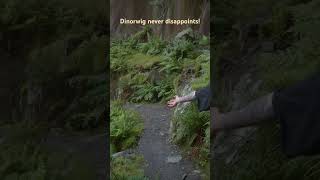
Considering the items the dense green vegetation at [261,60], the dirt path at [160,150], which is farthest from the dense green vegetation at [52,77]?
the dense green vegetation at [261,60]

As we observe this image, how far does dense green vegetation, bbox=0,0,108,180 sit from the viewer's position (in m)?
2.29

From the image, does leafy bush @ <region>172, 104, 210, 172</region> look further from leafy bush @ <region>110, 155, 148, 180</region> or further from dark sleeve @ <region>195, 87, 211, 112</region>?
leafy bush @ <region>110, 155, 148, 180</region>

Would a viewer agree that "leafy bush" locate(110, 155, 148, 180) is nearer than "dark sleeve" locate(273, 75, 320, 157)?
No

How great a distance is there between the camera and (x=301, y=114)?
0.73 meters

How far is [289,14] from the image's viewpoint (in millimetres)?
2275

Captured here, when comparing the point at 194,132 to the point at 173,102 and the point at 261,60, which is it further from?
the point at 261,60

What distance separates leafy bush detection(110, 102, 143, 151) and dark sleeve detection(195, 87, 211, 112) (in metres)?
0.29

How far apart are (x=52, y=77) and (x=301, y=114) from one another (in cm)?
178

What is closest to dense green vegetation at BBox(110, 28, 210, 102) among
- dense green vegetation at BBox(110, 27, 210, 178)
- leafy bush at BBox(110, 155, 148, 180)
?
dense green vegetation at BBox(110, 27, 210, 178)

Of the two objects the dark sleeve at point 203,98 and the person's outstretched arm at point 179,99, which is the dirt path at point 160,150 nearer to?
the person's outstretched arm at point 179,99

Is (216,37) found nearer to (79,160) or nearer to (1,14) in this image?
(79,160)

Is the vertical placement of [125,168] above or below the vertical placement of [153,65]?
below

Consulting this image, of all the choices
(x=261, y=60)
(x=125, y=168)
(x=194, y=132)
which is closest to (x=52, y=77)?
(x=125, y=168)

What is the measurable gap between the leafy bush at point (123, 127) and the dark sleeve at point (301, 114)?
1445 millimetres
